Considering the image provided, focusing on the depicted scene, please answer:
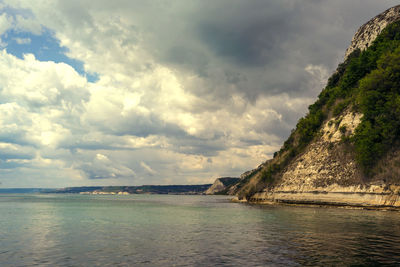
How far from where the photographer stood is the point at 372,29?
124 m

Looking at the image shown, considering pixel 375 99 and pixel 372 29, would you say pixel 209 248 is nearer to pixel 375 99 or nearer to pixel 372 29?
pixel 375 99

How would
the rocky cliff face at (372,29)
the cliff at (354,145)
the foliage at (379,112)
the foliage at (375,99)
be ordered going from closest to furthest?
the cliff at (354,145) < the foliage at (379,112) < the foliage at (375,99) < the rocky cliff face at (372,29)

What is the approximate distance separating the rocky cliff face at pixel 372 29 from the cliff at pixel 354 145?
428 mm

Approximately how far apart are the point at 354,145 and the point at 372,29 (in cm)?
6396

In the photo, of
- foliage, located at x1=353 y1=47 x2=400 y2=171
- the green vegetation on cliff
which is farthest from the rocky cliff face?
foliage, located at x1=353 y1=47 x2=400 y2=171

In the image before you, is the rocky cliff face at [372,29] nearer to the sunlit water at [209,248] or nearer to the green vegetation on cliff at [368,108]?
the green vegetation on cliff at [368,108]

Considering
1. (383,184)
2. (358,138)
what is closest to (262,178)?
(358,138)

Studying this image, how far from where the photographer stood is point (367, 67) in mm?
103000

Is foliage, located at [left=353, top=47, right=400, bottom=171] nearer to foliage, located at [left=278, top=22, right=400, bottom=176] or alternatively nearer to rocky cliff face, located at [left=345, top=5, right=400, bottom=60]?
foliage, located at [left=278, top=22, right=400, bottom=176]

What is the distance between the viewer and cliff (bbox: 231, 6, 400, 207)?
75.9 metres

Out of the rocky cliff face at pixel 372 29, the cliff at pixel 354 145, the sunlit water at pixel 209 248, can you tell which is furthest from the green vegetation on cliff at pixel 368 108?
the sunlit water at pixel 209 248

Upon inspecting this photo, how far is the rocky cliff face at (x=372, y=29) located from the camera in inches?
4584

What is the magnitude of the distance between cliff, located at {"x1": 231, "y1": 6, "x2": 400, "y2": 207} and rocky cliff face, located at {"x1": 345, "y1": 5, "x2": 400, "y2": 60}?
428 mm

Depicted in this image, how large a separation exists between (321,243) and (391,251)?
6.00 m
